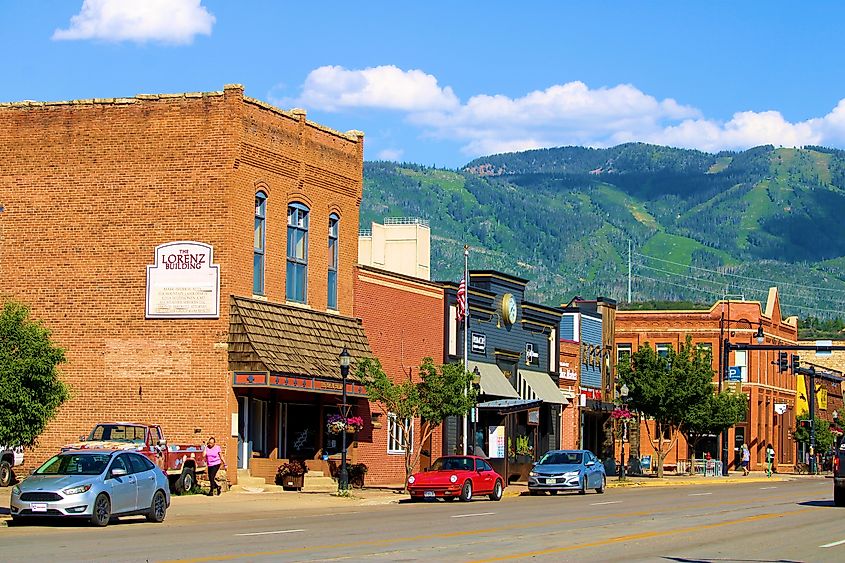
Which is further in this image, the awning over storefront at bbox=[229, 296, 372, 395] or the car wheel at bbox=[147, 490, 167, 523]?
the awning over storefront at bbox=[229, 296, 372, 395]

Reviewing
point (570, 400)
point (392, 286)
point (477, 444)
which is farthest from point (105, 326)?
point (570, 400)

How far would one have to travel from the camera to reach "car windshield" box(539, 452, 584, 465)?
48.0 metres

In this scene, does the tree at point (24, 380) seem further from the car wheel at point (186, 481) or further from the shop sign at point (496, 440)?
the shop sign at point (496, 440)

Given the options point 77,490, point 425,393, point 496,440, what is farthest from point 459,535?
point 496,440

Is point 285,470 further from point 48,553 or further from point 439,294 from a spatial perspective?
point 48,553

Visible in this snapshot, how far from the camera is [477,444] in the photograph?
5947 cm

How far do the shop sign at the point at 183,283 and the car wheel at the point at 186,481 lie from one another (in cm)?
506

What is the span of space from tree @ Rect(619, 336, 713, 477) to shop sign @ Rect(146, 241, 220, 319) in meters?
33.2

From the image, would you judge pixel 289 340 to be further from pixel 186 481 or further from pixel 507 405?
pixel 507 405

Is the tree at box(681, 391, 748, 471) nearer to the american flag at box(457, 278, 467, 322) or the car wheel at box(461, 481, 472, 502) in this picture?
the american flag at box(457, 278, 467, 322)

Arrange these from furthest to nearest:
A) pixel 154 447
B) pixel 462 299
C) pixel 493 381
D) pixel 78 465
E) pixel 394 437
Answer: pixel 493 381 → pixel 462 299 → pixel 394 437 → pixel 154 447 → pixel 78 465

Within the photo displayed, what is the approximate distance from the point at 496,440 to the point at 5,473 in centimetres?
2503

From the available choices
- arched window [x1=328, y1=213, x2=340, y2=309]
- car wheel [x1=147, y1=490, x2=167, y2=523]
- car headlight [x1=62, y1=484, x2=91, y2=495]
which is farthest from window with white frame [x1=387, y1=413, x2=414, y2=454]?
car headlight [x1=62, y1=484, x2=91, y2=495]

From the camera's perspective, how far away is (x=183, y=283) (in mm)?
43094
